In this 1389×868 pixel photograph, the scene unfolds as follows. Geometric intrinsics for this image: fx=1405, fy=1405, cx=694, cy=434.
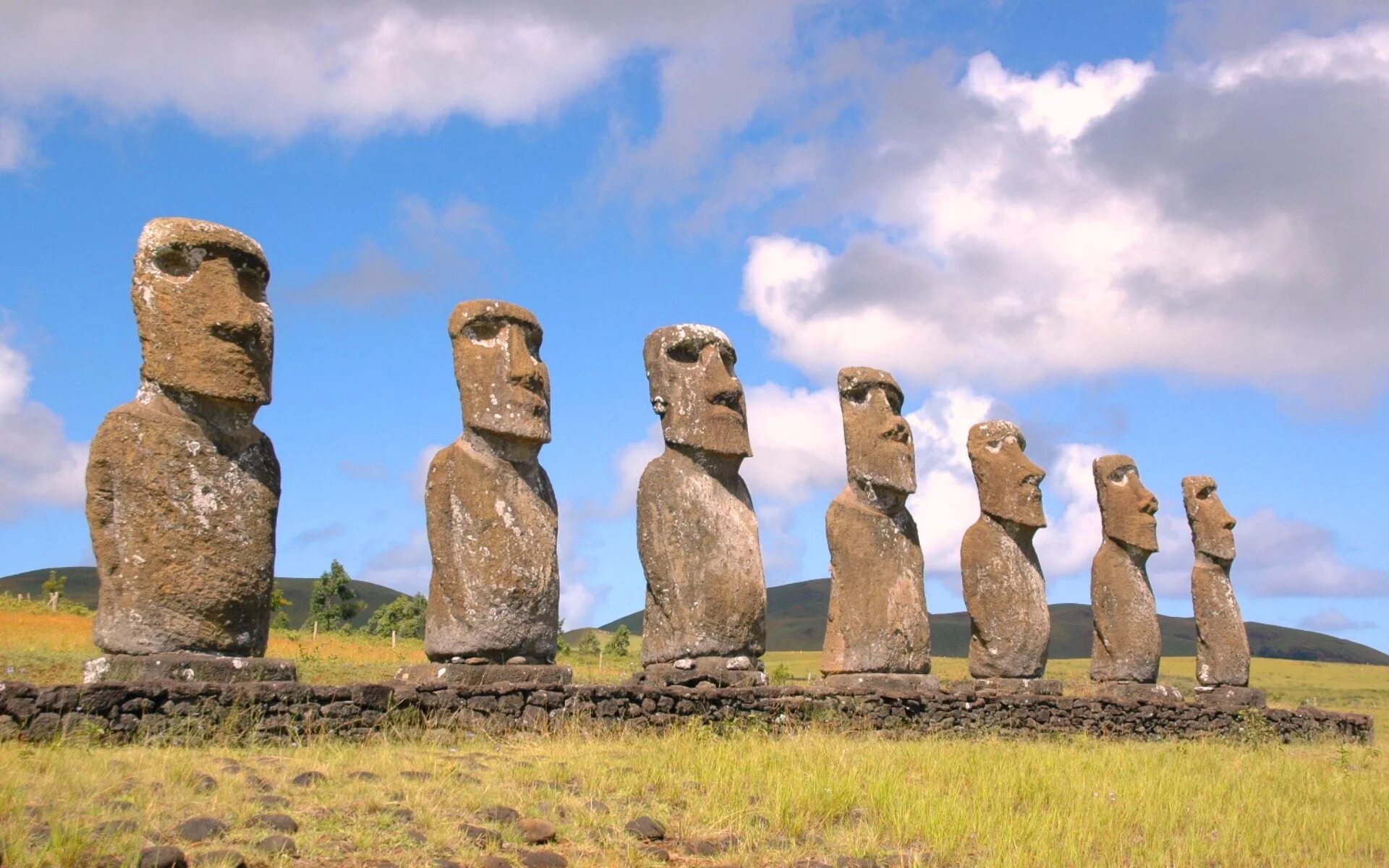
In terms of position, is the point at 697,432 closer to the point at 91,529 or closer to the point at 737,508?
the point at 737,508

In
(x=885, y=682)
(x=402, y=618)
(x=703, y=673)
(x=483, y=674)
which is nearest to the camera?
(x=483, y=674)

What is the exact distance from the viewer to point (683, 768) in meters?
10.6

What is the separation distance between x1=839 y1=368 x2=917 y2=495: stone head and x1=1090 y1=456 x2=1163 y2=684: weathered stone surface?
552 cm

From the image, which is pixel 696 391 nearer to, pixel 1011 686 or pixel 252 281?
pixel 252 281

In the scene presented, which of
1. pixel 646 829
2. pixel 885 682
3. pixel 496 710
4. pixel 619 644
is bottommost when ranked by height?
pixel 646 829

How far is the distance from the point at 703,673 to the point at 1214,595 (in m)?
11.7

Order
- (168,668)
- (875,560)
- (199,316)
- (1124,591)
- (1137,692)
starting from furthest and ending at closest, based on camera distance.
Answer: (1124,591)
(1137,692)
(875,560)
(199,316)
(168,668)

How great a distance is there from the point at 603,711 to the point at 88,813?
5.52 meters

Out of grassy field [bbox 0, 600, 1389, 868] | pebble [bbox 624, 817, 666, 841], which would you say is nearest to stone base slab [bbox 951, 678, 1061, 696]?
grassy field [bbox 0, 600, 1389, 868]

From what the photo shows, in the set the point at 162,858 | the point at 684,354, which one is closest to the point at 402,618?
the point at 684,354

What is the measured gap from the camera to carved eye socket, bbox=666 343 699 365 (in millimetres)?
14883

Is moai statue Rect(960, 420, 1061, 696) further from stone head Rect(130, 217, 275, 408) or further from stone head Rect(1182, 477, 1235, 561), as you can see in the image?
stone head Rect(130, 217, 275, 408)

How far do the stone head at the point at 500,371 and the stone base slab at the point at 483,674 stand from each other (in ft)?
6.89

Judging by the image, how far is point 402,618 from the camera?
4366 cm
